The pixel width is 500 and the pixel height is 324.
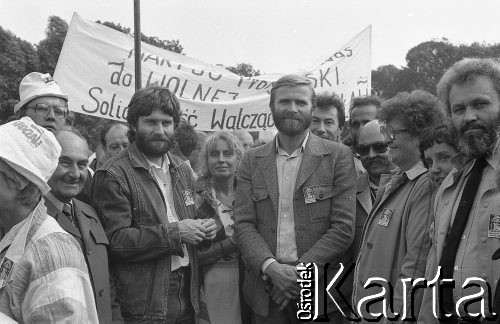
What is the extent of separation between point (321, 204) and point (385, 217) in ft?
1.91

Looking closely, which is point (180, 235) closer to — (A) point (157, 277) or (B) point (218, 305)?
(A) point (157, 277)

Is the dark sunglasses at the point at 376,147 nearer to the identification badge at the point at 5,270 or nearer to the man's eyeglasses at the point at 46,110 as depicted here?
the man's eyeglasses at the point at 46,110

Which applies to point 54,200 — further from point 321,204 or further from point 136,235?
point 321,204

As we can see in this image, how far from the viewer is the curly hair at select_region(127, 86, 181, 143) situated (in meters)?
4.37

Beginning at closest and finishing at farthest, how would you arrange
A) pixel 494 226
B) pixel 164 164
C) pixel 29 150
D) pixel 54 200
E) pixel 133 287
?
pixel 29 150
pixel 494 226
pixel 54 200
pixel 133 287
pixel 164 164

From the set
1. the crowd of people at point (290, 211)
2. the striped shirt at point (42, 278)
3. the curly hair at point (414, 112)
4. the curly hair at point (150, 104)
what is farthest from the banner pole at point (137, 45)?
the striped shirt at point (42, 278)

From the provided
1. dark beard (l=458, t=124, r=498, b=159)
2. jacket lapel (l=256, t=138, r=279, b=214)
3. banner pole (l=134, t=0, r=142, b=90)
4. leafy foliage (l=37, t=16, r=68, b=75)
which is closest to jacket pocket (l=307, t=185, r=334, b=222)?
jacket lapel (l=256, t=138, r=279, b=214)

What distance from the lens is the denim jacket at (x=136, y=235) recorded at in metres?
4.06

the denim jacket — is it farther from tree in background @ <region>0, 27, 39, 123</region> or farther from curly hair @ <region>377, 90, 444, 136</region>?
tree in background @ <region>0, 27, 39, 123</region>

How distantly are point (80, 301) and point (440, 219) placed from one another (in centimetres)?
189

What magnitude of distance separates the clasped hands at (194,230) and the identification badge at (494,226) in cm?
183

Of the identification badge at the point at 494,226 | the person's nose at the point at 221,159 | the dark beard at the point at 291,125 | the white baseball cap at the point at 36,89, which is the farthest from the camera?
the person's nose at the point at 221,159

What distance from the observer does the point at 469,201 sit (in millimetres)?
3186

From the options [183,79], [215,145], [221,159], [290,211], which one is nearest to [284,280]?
[290,211]
